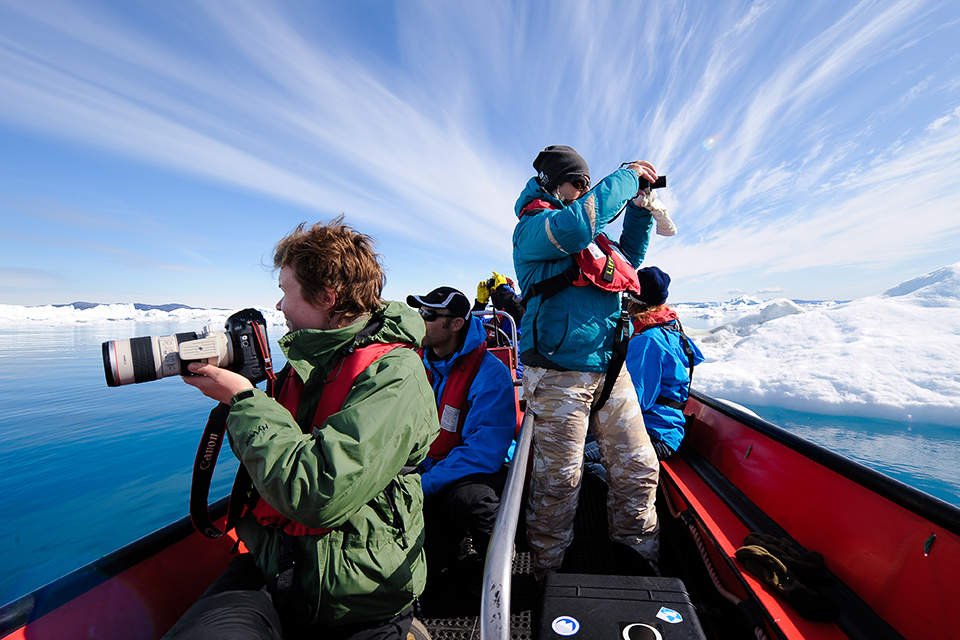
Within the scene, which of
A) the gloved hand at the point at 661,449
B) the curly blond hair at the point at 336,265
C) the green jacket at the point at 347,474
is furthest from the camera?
the gloved hand at the point at 661,449

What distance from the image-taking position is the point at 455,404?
245 centimetres

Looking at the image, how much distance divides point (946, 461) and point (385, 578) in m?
9.69

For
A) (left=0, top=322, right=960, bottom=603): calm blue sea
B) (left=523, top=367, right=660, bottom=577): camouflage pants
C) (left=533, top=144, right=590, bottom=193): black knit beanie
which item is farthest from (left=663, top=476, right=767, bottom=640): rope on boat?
(left=0, top=322, right=960, bottom=603): calm blue sea

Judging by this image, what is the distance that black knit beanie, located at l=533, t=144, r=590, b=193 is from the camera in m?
1.95

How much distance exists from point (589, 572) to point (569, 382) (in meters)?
1.22

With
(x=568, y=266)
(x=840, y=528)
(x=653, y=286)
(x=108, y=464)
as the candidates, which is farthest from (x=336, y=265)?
(x=108, y=464)

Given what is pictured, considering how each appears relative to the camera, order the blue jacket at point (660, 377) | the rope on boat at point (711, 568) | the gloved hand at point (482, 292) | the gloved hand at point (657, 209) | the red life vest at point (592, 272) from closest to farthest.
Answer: the rope on boat at point (711, 568) → the red life vest at point (592, 272) → the gloved hand at point (657, 209) → the blue jacket at point (660, 377) → the gloved hand at point (482, 292)

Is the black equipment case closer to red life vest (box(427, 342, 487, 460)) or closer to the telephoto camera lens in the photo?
the telephoto camera lens

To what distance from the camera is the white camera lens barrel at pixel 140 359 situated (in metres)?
1.03

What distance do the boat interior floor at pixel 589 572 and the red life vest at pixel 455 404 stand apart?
2.30 feet

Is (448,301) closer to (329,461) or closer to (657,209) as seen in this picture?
(657,209)

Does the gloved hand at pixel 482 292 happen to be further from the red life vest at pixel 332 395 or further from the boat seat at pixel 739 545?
the red life vest at pixel 332 395

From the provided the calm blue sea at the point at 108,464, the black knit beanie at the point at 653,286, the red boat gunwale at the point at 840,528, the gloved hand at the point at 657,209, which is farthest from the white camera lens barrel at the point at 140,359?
the calm blue sea at the point at 108,464

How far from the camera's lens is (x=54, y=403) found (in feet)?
33.2
